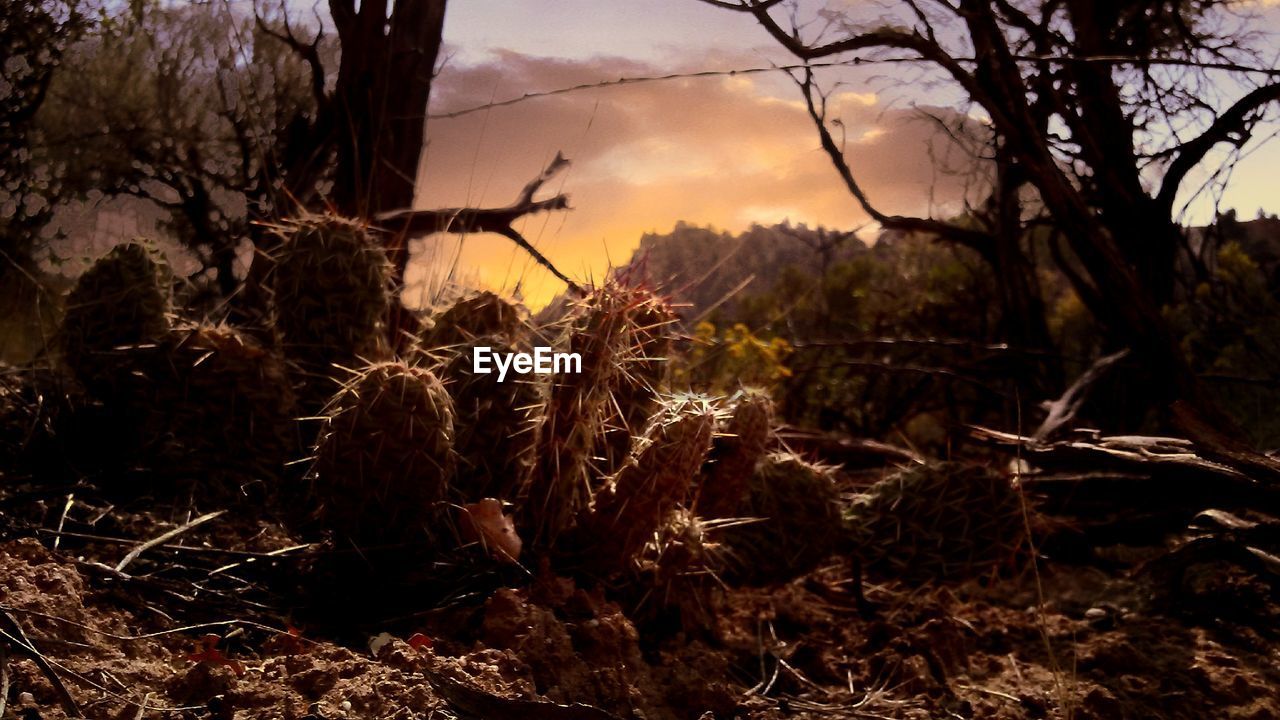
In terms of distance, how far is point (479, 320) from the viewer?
3299 mm

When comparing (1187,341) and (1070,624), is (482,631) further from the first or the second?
(1187,341)

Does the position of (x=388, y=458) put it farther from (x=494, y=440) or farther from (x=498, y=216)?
(x=498, y=216)

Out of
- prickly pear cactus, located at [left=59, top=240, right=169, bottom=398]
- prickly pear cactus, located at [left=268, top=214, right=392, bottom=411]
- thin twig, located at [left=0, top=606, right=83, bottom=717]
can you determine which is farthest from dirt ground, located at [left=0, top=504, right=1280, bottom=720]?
prickly pear cactus, located at [left=59, top=240, right=169, bottom=398]

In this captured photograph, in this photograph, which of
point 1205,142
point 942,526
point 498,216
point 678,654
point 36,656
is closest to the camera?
point 36,656

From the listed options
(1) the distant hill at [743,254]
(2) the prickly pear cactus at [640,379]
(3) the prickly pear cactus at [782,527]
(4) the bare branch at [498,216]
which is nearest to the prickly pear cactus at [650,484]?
(2) the prickly pear cactus at [640,379]

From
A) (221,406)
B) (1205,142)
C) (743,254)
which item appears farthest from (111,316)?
(743,254)

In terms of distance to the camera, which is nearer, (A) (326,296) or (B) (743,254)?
(A) (326,296)

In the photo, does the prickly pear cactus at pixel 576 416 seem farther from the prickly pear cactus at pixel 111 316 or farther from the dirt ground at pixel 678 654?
the prickly pear cactus at pixel 111 316

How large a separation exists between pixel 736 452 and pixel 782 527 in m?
0.53

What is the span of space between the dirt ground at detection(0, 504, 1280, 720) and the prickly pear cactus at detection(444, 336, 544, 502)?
51 centimetres

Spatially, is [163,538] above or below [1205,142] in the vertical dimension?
below

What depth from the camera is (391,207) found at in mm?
5223

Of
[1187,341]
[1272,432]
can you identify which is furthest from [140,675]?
[1187,341]

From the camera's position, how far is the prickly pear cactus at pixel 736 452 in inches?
124
